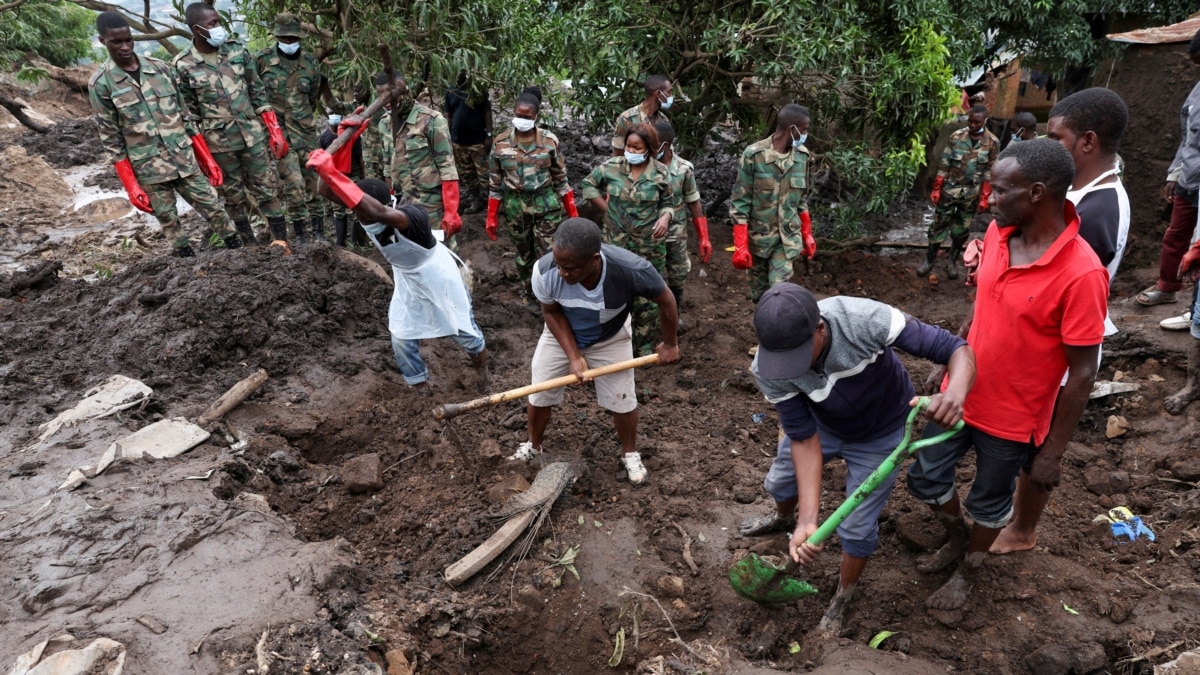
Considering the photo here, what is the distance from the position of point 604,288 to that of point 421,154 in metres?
3.18

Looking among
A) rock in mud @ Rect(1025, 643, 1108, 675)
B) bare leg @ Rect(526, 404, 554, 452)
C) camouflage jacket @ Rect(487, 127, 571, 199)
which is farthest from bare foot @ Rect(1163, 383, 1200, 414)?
camouflage jacket @ Rect(487, 127, 571, 199)

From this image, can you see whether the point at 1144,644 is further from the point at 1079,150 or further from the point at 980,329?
the point at 1079,150

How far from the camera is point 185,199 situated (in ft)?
20.1

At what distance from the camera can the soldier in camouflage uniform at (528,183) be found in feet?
19.9

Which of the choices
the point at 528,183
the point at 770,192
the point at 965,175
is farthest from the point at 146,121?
the point at 965,175

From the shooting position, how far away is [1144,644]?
295 cm

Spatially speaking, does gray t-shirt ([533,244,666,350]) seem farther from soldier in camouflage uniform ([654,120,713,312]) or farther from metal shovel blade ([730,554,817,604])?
soldier in camouflage uniform ([654,120,713,312])

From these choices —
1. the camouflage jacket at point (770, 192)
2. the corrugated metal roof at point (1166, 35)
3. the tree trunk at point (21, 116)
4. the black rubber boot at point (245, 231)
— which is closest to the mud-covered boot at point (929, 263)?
the corrugated metal roof at point (1166, 35)

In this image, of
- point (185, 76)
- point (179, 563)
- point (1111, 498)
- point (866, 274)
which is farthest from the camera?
point (866, 274)

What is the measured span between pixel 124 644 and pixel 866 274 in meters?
7.33

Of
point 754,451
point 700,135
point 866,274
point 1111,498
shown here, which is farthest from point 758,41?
point 1111,498

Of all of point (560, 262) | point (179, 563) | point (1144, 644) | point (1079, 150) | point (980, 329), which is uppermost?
point (1079, 150)

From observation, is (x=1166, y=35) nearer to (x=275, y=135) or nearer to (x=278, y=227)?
(x=275, y=135)

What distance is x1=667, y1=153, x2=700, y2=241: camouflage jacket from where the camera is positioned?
5.71m
